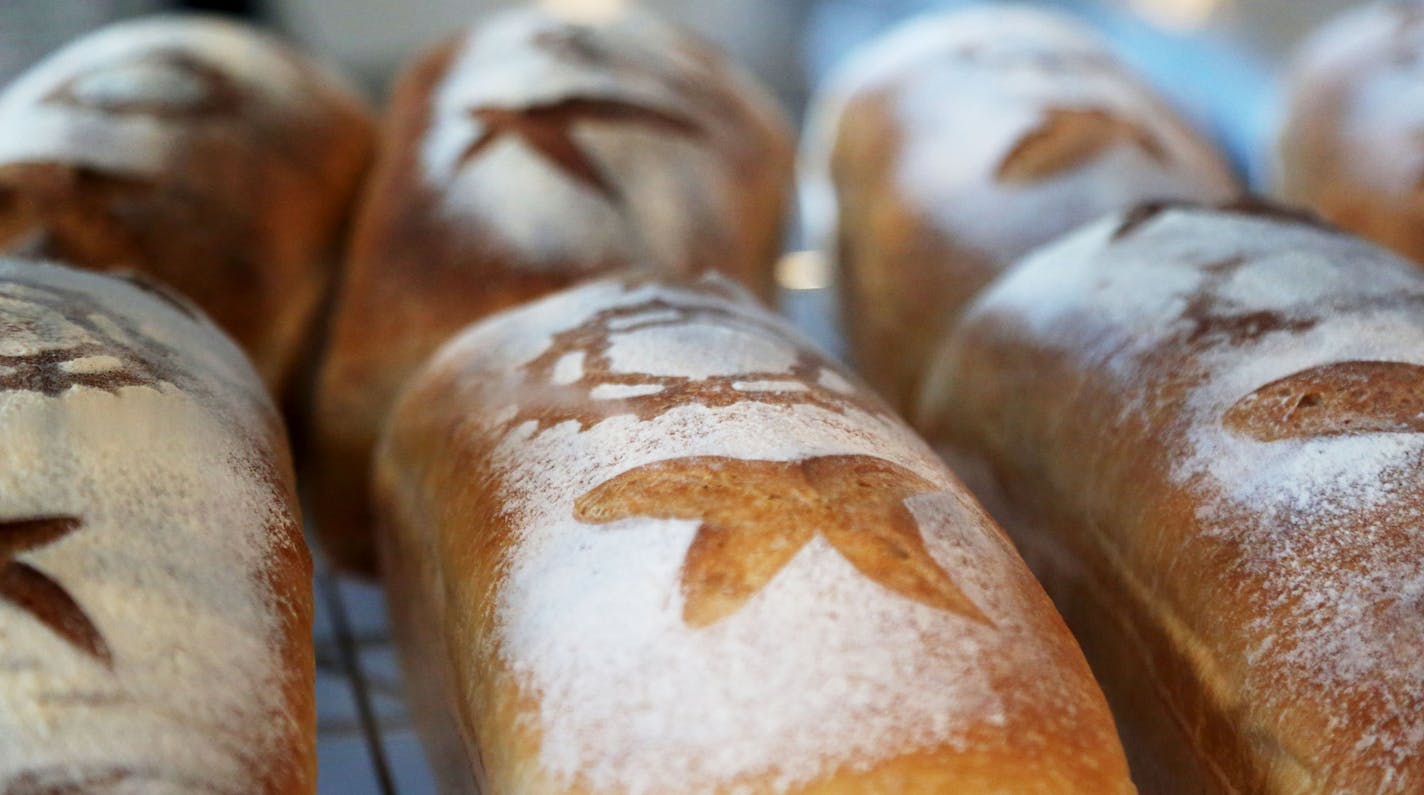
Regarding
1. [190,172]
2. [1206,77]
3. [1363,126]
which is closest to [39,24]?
[190,172]

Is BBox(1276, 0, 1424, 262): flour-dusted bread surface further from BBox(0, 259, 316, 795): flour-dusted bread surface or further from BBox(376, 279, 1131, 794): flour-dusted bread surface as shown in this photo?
BBox(0, 259, 316, 795): flour-dusted bread surface

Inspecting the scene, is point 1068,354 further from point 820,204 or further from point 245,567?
point 820,204

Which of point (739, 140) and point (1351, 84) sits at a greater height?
point (739, 140)

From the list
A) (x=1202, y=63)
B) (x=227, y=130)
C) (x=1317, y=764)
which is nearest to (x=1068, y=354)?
(x=1317, y=764)

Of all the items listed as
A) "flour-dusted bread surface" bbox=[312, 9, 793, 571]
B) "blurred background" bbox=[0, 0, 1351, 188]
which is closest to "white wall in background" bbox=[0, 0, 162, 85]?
"blurred background" bbox=[0, 0, 1351, 188]

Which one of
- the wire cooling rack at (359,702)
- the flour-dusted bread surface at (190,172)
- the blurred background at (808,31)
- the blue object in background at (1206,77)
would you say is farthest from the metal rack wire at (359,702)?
the blue object in background at (1206,77)

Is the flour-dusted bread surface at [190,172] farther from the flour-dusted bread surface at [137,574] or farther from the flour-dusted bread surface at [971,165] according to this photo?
the flour-dusted bread surface at [971,165]
